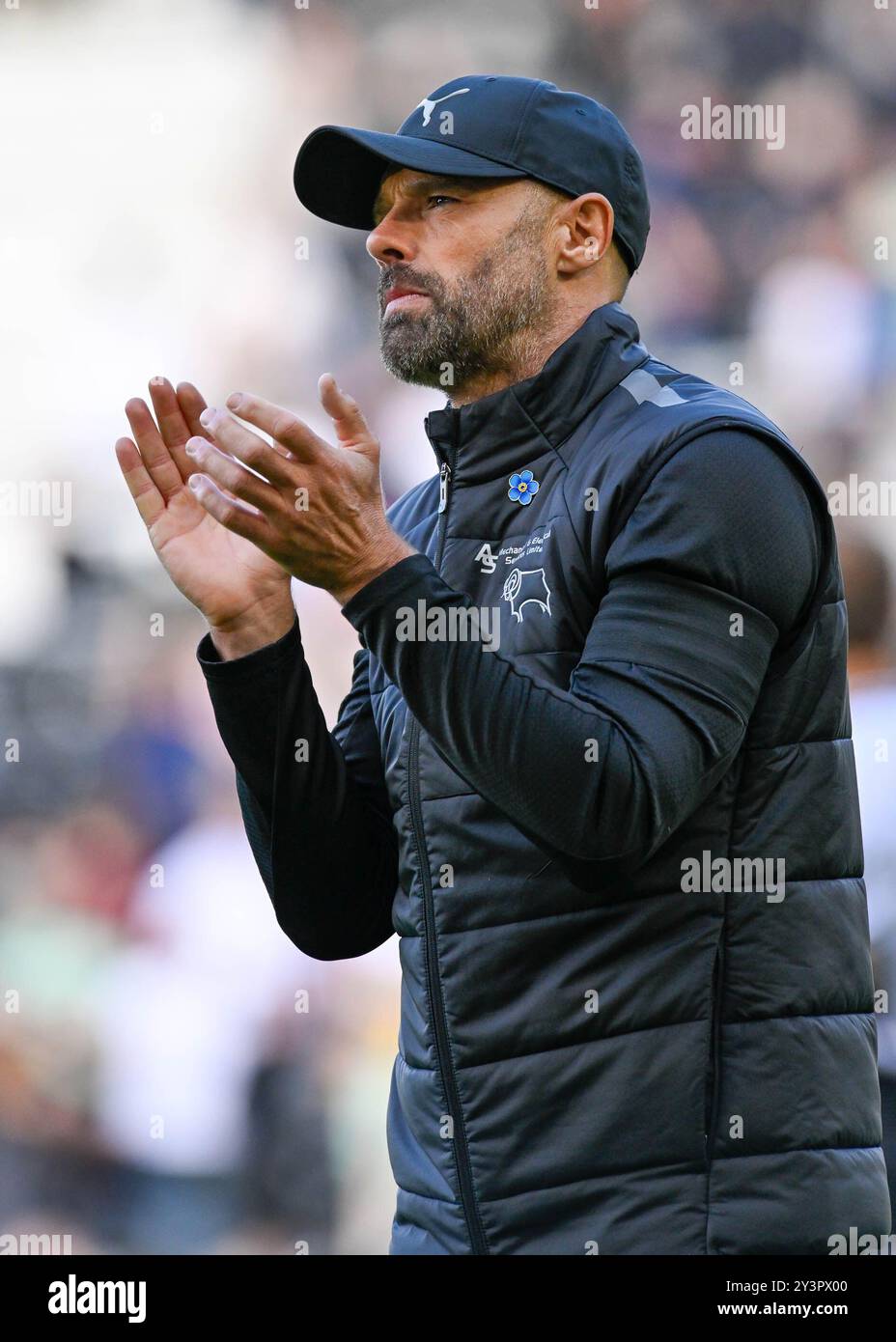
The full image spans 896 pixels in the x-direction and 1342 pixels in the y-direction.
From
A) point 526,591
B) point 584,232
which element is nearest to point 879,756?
point 584,232

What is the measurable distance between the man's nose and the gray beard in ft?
0.11

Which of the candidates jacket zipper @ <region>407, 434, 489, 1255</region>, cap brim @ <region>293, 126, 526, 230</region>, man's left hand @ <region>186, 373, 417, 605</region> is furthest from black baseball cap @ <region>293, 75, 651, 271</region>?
jacket zipper @ <region>407, 434, 489, 1255</region>

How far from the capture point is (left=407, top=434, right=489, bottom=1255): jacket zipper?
1356 mm

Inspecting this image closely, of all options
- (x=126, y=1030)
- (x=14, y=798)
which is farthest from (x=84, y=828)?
(x=126, y=1030)

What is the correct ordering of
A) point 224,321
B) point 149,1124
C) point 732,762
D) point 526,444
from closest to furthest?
point 732,762
point 526,444
point 149,1124
point 224,321

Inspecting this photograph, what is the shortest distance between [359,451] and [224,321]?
2.62m

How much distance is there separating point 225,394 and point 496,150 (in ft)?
7.26

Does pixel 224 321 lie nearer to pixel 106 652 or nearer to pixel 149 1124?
pixel 106 652

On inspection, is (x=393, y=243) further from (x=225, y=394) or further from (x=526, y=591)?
(x=225, y=394)

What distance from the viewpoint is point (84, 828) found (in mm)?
3490

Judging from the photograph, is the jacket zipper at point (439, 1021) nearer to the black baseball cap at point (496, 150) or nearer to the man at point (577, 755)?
the man at point (577, 755)

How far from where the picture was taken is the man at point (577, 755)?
1245 millimetres

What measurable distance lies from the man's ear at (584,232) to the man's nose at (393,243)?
5.7 inches

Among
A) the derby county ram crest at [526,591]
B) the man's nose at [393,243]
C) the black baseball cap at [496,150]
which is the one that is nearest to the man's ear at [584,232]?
the black baseball cap at [496,150]
